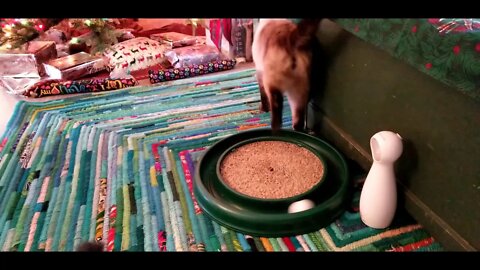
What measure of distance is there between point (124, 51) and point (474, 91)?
70 cm

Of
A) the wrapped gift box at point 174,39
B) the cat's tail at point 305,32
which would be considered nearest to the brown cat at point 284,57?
the cat's tail at point 305,32

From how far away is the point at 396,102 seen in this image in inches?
31.6

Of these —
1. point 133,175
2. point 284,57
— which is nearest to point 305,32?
point 284,57

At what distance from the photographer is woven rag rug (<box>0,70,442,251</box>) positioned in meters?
0.81

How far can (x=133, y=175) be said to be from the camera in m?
0.99

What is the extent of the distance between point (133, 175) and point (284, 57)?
49 centimetres

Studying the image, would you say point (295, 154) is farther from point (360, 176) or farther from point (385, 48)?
point (385, 48)

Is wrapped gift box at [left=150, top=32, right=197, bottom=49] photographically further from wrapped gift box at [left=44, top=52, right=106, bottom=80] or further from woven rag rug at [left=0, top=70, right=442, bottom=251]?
wrapped gift box at [left=44, top=52, right=106, bottom=80]

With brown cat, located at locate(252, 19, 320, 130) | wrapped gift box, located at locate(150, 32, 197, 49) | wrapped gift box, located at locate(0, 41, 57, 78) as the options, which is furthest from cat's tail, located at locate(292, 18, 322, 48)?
wrapped gift box, located at locate(0, 41, 57, 78)

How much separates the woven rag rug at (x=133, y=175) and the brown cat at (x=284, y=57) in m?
0.14

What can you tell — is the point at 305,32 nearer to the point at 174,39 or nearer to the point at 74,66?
the point at 174,39

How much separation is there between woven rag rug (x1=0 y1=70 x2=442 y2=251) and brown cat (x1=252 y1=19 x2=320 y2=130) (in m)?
0.14
